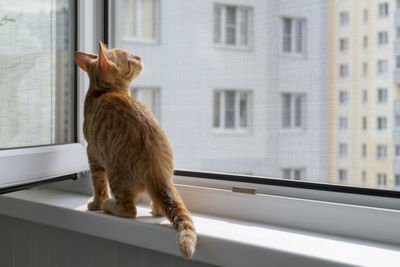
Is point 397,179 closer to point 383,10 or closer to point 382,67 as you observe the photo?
point 382,67

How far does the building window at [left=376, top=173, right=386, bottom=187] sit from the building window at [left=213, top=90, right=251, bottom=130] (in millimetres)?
312

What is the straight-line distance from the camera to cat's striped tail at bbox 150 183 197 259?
683 millimetres

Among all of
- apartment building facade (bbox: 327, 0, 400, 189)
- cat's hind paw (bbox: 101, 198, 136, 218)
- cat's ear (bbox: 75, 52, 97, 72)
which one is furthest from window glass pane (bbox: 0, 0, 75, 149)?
apartment building facade (bbox: 327, 0, 400, 189)

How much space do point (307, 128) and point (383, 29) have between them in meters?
0.25

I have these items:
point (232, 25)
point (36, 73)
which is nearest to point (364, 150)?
point (232, 25)

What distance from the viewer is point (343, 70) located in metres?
0.81

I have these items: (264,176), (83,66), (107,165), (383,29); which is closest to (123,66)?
(83,66)

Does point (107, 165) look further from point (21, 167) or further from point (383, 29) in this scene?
point (383, 29)

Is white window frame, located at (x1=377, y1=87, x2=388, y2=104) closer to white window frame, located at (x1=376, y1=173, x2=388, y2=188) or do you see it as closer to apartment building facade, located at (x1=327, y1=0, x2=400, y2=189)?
apartment building facade, located at (x1=327, y1=0, x2=400, y2=189)

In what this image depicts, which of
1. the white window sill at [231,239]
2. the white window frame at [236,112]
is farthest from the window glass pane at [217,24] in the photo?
the white window sill at [231,239]

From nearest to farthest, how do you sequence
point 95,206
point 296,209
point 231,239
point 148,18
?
point 231,239
point 296,209
point 95,206
point 148,18

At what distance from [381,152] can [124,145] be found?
1.72ft

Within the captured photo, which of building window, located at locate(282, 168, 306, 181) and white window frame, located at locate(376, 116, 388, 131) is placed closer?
white window frame, located at locate(376, 116, 388, 131)

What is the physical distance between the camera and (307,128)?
34.1 inches
